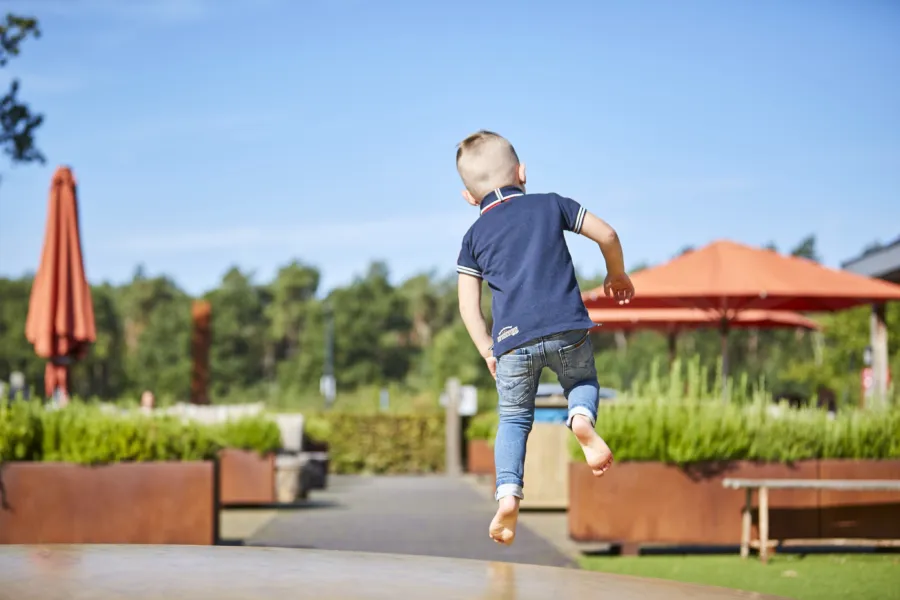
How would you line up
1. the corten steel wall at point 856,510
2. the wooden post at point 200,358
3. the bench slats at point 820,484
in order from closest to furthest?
the bench slats at point 820,484
the corten steel wall at point 856,510
the wooden post at point 200,358

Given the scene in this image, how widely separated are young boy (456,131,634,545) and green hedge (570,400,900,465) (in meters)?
6.20

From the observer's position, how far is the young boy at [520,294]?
3.24 m

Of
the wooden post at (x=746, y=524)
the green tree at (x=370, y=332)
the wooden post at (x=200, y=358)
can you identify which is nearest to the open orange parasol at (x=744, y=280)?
the wooden post at (x=746, y=524)

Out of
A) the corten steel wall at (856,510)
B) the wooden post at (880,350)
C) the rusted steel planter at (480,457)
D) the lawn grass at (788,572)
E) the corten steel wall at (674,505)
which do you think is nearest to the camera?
the lawn grass at (788,572)

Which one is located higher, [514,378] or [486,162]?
[486,162]

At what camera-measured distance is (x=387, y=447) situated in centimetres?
3009

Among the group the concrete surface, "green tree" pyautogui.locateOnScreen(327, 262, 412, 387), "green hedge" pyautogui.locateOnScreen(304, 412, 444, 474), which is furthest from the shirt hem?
"green tree" pyautogui.locateOnScreen(327, 262, 412, 387)

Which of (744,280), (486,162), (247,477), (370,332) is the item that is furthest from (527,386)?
(370,332)

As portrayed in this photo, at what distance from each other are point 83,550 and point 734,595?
1.29 metres

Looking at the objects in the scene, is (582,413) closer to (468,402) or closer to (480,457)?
(480,457)

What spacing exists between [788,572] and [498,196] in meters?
5.87

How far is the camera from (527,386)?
334 cm

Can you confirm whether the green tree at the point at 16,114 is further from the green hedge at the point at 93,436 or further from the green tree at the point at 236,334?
the green tree at the point at 236,334

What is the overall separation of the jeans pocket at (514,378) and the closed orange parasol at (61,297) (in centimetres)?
1059
